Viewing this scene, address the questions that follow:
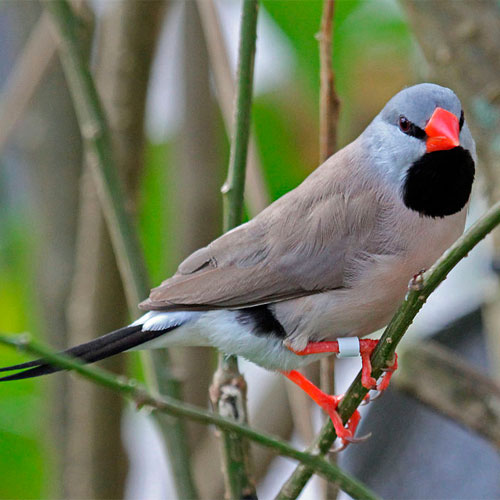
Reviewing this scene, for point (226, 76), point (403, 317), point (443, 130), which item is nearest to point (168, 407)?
point (403, 317)

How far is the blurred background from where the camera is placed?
2.42m

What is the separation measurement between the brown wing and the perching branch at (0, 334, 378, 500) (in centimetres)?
45

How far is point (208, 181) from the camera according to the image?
2.78 meters

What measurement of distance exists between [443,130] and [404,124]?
13 centimetres

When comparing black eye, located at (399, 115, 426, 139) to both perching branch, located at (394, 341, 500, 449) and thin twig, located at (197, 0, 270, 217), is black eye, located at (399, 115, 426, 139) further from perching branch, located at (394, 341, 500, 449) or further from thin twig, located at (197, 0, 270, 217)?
perching branch, located at (394, 341, 500, 449)

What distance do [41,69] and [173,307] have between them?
0.96 metres

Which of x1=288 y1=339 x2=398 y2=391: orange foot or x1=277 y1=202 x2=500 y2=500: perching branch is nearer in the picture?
x1=277 y1=202 x2=500 y2=500: perching branch

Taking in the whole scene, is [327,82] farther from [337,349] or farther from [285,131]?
[285,131]

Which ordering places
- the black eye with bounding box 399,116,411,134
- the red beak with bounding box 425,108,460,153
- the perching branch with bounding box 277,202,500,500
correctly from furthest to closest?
the black eye with bounding box 399,116,411,134 → the red beak with bounding box 425,108,460,153 → the perching branch with bounding box 277,202,500,500

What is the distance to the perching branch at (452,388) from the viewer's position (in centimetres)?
205

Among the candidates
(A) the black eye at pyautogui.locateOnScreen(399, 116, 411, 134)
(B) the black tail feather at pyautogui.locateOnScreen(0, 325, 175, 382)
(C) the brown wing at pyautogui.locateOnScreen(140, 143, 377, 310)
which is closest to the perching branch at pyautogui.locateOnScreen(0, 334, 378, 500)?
(B) the black tail feather at pyautogui.locateOnScreen(0, 325, 175, 382)

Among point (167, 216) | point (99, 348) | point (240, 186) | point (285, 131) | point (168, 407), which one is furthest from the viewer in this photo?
point (167, 216)

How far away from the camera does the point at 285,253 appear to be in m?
1.71

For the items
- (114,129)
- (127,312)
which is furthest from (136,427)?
(114,129)
